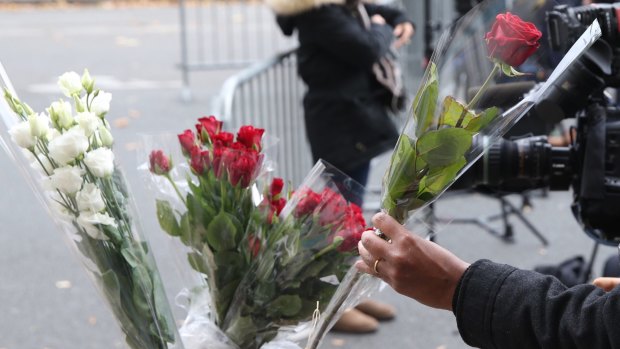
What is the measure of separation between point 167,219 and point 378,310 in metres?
2.73

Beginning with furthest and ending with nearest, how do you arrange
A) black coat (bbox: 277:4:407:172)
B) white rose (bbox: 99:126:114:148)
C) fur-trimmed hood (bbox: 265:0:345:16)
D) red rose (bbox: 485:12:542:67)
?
black coat (bbox: 277:4:407:172)
fur-trimmed hood (bbox: 265:0:345:16)
white rose (bbox: 99:126:114:148)
red rose (bbox: 485:12:542:67)

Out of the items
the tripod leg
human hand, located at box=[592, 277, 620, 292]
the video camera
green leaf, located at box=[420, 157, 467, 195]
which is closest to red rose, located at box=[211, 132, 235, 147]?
green leaf, located at box=[420, 157, 467, 195]

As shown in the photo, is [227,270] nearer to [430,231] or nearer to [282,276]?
[282,276]

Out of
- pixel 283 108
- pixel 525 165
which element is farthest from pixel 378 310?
pixel 525 165

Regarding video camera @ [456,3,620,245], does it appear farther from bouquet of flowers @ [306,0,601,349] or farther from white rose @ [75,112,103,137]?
white rose @ [75,112,103,137]

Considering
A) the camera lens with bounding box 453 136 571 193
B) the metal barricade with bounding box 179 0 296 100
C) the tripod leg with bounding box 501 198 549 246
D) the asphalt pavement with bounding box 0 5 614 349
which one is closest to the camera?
the camera lens with bounding box 453 136 571 193

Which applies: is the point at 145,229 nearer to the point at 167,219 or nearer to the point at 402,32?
the point at 167,219

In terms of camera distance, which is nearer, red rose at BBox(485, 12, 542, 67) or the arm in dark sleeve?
red rose at BBox(485, 12, 542, 67)

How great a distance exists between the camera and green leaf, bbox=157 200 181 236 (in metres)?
1.84

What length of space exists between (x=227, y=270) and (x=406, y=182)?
1.46 feet

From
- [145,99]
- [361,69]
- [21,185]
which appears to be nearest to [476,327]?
[361,69]

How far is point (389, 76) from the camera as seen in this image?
14.4 feet

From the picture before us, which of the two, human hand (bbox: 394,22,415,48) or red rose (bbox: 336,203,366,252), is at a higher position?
red rose (bbox: 336,203,366,252)

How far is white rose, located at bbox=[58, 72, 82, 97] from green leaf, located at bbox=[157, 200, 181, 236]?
0.92 ft
